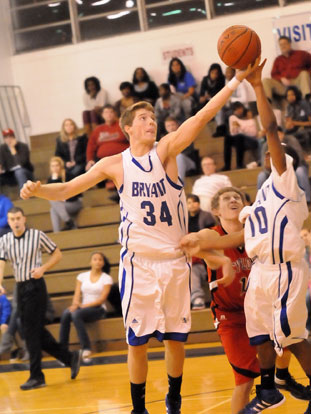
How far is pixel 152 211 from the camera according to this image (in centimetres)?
511

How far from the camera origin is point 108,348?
998 centimetres

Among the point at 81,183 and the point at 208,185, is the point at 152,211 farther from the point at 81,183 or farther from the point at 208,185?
the point at 208,185

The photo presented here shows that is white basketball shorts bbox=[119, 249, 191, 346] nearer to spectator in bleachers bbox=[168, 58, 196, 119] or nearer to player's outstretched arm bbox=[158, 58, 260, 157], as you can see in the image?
player's outstretched arm bbox=[158, 58, 260, 157]

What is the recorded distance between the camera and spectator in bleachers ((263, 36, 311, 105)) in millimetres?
12086

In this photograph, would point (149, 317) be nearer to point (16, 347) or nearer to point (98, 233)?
point (16, 347)

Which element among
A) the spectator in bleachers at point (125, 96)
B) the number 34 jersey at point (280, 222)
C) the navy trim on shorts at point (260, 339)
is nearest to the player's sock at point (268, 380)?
the navy trim on shorts at point (260, 339)

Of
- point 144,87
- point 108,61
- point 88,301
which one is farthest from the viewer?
point 108,61

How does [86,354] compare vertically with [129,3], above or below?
below

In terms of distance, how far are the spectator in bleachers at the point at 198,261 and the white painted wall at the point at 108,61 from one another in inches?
164

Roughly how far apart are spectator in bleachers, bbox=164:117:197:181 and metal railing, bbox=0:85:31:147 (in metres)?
4.20

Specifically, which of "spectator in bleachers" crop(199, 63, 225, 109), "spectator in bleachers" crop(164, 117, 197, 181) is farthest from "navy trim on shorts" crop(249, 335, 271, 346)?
"spectator in bleachers" crop(199, 63, 225, 109)

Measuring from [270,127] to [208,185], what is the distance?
5757 mm

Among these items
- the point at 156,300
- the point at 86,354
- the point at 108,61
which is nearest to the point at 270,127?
the point at 156,300

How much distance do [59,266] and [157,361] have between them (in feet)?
10.4
